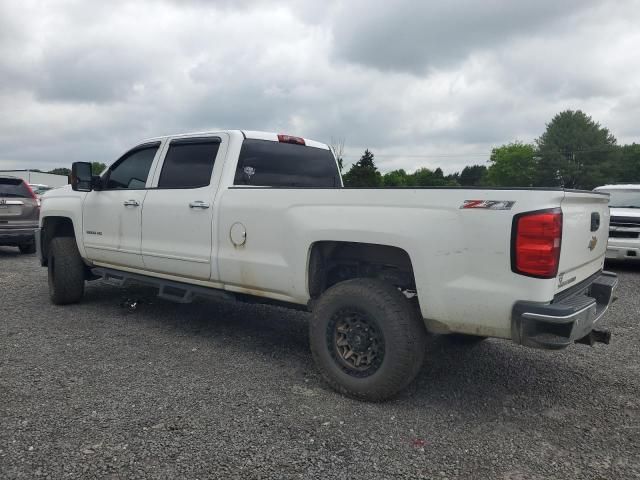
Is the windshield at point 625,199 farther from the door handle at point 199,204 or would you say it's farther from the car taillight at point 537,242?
the door handle at point 199,204

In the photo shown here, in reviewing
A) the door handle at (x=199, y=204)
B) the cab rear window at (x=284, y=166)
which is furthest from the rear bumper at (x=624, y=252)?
the door handle at (x=199, y=204)

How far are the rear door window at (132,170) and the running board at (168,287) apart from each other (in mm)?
895

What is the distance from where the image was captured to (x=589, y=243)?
352 cm

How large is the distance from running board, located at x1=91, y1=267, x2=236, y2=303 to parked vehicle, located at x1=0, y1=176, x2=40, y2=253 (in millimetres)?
5688

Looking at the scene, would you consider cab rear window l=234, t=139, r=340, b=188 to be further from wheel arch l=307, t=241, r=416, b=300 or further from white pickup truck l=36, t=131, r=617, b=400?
wheel arch l=307, t=241, r=416, b=300

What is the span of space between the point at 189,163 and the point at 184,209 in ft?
1.68

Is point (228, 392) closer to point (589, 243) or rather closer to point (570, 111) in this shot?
point (589, 243)

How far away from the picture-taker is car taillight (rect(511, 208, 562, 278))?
2.79m

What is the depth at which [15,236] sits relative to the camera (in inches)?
404

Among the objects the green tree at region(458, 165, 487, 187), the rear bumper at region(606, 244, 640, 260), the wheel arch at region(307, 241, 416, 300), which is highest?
the green tree at region(458, 165, 487, 187)

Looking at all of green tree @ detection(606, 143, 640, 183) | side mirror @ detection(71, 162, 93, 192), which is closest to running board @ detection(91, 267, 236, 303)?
side mirror @ detection(71, 162, 93, 192)

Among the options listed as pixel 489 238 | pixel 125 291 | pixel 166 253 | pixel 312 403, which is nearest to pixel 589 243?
pixel 489 238

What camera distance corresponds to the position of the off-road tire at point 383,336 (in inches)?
126

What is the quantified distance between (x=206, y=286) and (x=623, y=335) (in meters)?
4.13
